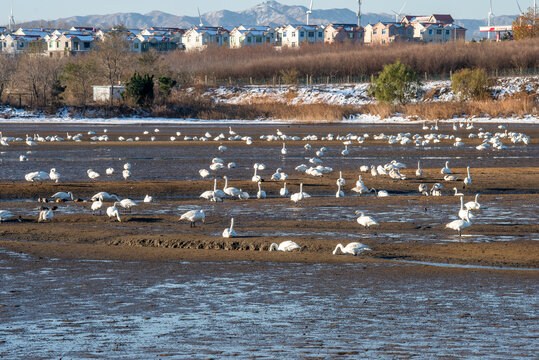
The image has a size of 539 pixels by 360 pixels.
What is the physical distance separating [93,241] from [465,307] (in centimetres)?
861

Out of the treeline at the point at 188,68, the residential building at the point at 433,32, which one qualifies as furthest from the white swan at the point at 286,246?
the residential building at the point at 433,32

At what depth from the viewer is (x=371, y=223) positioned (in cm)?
1877

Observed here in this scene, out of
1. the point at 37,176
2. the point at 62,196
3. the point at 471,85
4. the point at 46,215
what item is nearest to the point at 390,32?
the point at 471,85

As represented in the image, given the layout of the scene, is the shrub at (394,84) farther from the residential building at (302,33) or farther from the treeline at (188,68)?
the residential building at (302,33)

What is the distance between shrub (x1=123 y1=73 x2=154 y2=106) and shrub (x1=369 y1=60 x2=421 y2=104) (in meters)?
23.1

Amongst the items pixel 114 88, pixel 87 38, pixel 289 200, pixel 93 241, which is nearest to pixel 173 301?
pixel 93 241

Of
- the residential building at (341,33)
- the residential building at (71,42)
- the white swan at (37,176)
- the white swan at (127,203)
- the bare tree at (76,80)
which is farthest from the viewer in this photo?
the residential building at (341,33)

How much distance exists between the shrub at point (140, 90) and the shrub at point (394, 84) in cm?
2308

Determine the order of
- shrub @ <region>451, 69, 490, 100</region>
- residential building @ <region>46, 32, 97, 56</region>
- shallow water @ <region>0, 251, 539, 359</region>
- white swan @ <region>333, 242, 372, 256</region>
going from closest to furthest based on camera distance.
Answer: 1. shallow water @ <region>0, 251, 539, 359</region>
2. white swan @ <region>333, 242, 372, 256</region>
3. shrub @ <region>451, 69, 490, 100</region>
4. residential building @ <region>46, 32, 97, 56</region>

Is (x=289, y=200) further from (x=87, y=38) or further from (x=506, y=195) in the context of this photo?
(x=87, y=38)

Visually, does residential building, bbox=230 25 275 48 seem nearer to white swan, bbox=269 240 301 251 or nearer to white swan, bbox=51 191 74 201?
white swan, bbox=51 191 74 201

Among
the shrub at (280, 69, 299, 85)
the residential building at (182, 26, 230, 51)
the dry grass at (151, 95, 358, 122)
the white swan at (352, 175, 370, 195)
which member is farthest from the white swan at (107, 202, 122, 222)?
the residential building at (182, 26, 230, 51)

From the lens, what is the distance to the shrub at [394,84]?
88.3 metres

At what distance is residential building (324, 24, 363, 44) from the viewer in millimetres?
188000
